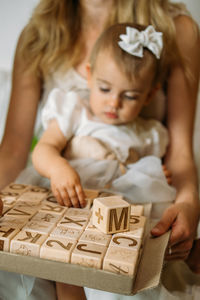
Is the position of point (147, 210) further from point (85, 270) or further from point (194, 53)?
point (194, 53)

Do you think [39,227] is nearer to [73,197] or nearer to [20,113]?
[73,197]

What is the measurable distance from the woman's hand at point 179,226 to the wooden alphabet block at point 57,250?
19 centimetres

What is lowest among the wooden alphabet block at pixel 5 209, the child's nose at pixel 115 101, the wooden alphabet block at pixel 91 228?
the wooden alphabet block at pixel 91 228

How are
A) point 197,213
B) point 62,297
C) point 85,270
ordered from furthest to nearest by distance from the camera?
1. point 197,213
2. point 62,297
3. point 85,270

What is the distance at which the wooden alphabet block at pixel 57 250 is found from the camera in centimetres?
46

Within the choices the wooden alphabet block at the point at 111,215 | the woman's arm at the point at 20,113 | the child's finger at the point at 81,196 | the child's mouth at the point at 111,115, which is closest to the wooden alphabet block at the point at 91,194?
the child's finger at the point at 81,196

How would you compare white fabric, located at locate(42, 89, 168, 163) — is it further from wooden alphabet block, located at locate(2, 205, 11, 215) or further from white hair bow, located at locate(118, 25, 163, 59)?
wooden alphabet block, located at locate(2, 205, 11, 215)

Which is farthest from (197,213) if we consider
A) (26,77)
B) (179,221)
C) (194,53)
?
(26,77)

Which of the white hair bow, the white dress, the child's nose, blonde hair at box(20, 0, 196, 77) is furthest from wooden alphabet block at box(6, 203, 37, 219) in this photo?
blonde hair at box(20, 0, 196, 77)

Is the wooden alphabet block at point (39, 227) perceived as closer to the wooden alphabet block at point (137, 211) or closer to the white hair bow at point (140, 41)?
the wooden alphabet block at point (137, 211)

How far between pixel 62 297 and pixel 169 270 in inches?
9.3

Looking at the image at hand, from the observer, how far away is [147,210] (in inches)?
26.7

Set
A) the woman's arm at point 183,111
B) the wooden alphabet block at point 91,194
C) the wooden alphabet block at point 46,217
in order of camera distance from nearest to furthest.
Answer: the wooden alphabet block at point 46,217, the wooden alphabet block at point 91,194, the woman's arm at point 183,111

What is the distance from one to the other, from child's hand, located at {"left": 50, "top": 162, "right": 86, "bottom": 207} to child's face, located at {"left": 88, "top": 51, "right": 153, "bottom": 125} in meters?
0.22
